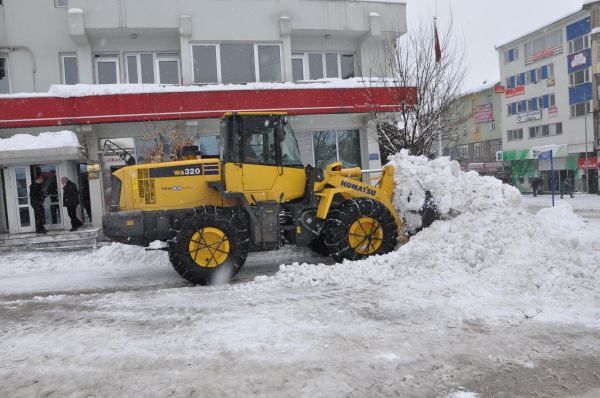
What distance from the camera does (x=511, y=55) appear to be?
48.6 metres

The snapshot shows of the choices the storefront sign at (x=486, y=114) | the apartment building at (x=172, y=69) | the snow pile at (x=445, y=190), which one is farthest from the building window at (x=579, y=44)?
the snow pile at (x=445, y=190)

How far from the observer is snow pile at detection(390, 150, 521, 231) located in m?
8.44

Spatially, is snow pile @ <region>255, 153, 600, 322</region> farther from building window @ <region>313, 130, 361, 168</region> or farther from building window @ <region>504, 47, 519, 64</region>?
building window @ <region>504, 47, 519, 64</region>

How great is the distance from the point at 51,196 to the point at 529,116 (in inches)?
1743

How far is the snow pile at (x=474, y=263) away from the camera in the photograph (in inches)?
224

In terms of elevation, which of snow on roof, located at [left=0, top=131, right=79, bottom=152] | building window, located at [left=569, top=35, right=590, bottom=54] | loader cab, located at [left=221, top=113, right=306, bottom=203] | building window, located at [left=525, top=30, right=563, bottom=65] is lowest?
loader cab, located at [left=221, top=113, right=306, bottom=203]

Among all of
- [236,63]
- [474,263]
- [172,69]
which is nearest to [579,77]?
[236,63]

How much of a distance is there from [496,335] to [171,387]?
3101 millimetres

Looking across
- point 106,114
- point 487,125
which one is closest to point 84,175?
point 106,114

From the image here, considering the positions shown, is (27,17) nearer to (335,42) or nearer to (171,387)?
(335,42)

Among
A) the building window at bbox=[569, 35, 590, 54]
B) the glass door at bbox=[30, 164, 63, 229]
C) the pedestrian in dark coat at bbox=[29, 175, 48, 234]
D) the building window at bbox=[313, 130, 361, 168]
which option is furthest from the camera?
the building window at bbox=[569, 35, 590, 54]

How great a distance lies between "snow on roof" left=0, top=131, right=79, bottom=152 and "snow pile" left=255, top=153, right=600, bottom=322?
8.93 metres

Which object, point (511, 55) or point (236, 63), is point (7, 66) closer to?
point (236, 63)

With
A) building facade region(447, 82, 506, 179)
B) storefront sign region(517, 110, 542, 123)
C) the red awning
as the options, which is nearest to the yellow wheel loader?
the red awning
